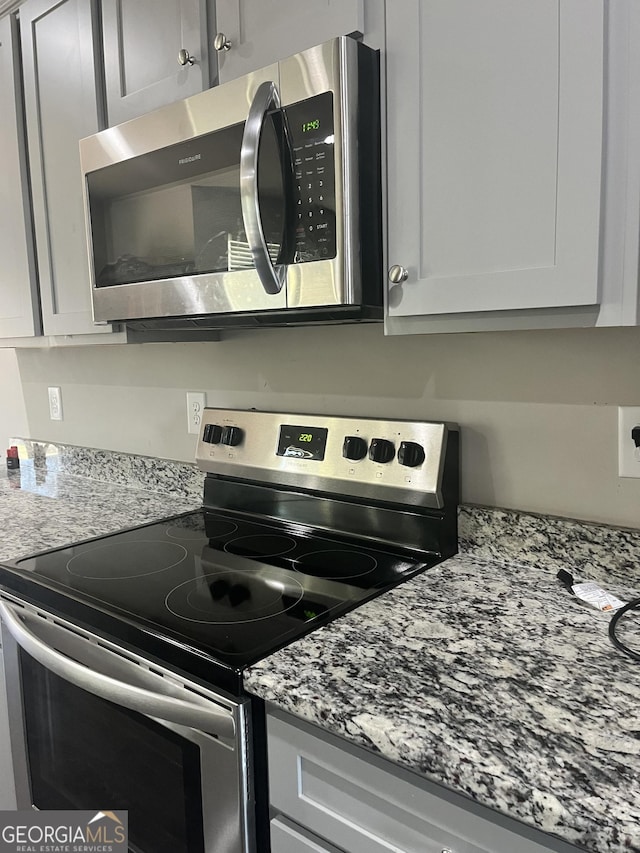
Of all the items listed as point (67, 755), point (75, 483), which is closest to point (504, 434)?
point (67, 755)

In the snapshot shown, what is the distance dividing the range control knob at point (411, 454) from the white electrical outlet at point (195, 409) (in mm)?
718

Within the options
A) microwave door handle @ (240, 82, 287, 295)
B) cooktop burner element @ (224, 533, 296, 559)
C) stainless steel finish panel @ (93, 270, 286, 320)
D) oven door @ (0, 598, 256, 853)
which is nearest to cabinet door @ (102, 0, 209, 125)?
microwave door handle @ (240, 82, 287, 295)

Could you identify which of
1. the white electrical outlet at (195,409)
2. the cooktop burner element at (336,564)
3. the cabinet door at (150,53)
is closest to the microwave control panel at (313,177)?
the cabinet door at (150,53)

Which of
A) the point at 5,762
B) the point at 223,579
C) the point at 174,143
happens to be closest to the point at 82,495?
the point at 5,762

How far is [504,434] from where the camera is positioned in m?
1.26

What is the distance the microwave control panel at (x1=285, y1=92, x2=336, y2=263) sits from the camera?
1.05 m

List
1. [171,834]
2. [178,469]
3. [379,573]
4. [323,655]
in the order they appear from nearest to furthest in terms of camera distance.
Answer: [323,655]
[171,834]
[379,573]
[178,469]

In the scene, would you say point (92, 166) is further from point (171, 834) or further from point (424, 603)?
point (171, 834)

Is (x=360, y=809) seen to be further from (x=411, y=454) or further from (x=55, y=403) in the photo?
(x=55, y=403)

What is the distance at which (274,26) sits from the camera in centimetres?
113

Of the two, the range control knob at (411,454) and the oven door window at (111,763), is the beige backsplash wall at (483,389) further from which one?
the oven door window at (111,763)

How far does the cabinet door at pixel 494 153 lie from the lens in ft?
2.80

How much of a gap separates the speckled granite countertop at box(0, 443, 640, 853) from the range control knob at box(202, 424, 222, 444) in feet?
1.60

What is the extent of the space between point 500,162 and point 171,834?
3.76 ft
